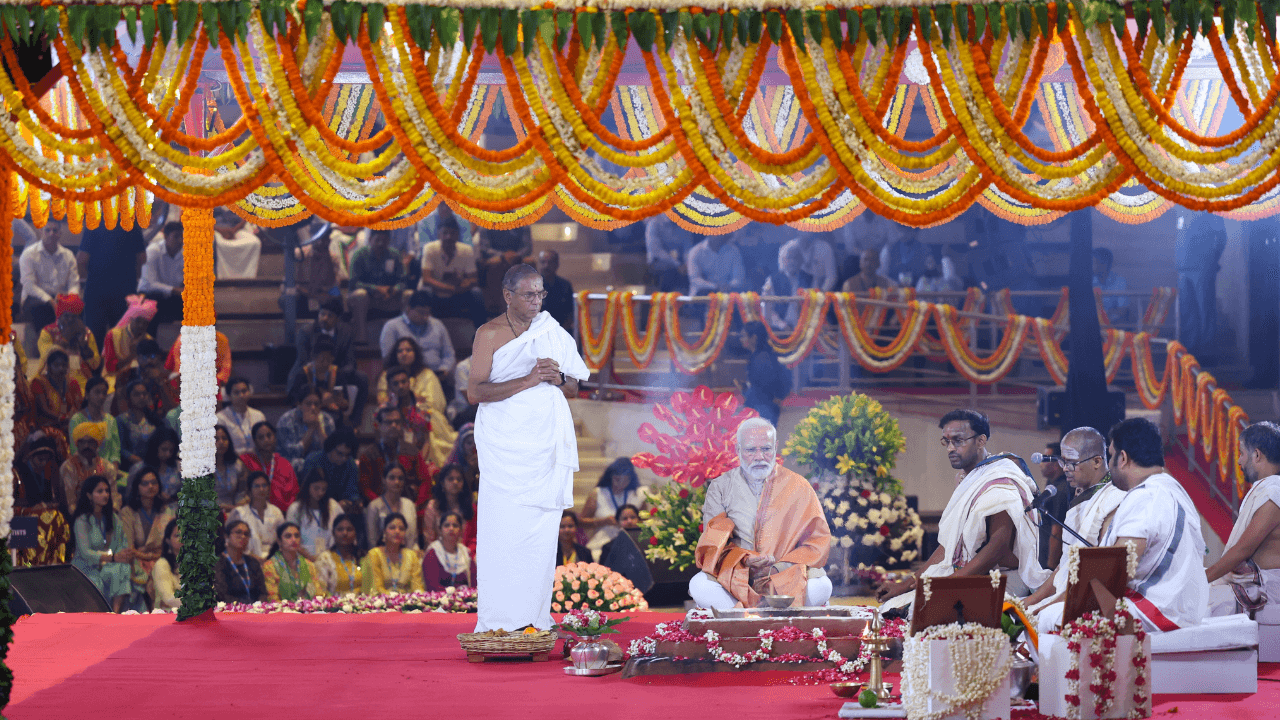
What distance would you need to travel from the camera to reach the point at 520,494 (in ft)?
18.8

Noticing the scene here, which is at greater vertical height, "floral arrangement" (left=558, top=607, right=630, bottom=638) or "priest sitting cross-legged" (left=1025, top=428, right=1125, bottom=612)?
"priest sitting cross-legged" (left=1025, top=428, right=1125, bottom=612)

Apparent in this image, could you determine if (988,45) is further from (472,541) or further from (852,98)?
(472,541)

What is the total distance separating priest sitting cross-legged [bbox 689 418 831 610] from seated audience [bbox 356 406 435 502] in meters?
3.71

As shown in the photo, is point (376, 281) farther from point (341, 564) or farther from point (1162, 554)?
point (1162, 554)

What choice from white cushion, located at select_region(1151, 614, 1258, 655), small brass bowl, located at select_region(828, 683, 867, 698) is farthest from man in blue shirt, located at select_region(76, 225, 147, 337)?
white cushion, located at select_region(1151, 614, 1258, 655)

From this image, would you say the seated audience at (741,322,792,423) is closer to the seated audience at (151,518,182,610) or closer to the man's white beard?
the man's white beard

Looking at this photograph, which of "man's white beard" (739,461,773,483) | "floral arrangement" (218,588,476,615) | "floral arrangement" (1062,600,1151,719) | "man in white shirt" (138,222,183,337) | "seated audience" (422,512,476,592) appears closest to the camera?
"floral arrangement" (1062,600,1151,719)

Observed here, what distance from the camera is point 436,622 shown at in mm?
6844

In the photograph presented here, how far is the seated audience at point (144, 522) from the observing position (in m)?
8.85

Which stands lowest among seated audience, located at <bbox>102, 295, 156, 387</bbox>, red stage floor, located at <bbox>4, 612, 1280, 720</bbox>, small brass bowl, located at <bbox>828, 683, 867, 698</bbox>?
red stage floor, located at <bbox>4, 612, 1280, 720</bbox>

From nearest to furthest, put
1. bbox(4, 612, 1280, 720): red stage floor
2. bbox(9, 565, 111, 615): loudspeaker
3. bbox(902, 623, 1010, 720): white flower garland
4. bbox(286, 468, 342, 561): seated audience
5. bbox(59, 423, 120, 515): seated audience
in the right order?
bbox(902, 623, 1010, 720): white flower garland → bbox(4, 612, 1280, 720): red stage floor → bbox(9, 565, 111, 615): loudspeaker → bbox(286, 468, 342, 561): seated audience → bbox(59, 423, 120, 515): seated audience

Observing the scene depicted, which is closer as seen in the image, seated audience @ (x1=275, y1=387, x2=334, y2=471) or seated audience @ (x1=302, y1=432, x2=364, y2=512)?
seated audience @ (x1=302, y1=432, x2=364, y2=512)

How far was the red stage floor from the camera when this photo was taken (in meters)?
4.71

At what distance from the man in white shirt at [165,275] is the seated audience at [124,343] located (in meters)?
0.40
